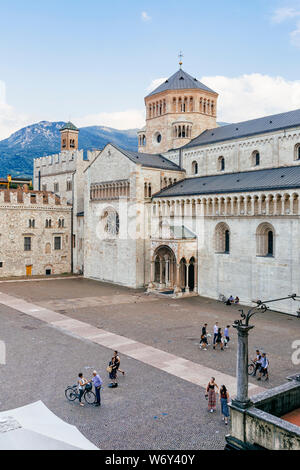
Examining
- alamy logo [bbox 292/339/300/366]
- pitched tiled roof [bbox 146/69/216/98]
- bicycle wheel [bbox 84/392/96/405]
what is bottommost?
bicycle wheel [bbox 84/392/96/405]

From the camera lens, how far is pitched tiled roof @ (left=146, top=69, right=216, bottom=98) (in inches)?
2219

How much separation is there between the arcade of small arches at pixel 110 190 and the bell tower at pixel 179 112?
34.6 ft

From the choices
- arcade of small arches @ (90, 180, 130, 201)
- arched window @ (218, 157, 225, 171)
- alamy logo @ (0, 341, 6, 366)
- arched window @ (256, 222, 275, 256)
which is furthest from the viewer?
arcade of small arches @ (90, 180, 130, 201)

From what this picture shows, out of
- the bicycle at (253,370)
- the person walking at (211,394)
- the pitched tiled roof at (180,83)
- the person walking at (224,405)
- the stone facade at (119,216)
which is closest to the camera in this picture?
the person walking at (224,405)

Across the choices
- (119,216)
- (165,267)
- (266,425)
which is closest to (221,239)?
(165,267)

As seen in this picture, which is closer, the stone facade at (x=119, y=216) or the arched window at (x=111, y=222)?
the stone facade at (x=119, y=216)

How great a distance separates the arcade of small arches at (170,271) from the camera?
43281 millimetres

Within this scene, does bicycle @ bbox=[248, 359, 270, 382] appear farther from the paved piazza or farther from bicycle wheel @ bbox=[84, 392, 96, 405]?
bicycle wheel @ bbox=[84, 392, 96, 405]

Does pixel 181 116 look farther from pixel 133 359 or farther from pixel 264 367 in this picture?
pixel 264 367

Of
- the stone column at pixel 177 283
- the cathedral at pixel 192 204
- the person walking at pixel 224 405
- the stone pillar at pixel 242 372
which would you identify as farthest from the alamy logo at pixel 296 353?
the stone column at pixel 177 283

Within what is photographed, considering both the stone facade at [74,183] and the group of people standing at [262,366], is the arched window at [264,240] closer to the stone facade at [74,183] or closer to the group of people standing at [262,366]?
the group of people standing at [262,366]

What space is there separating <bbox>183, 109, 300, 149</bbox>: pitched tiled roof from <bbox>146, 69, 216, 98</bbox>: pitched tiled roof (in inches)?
285

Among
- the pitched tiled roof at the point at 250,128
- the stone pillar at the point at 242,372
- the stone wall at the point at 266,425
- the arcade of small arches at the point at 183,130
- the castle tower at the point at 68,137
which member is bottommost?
the stone wall at the point at 266,425

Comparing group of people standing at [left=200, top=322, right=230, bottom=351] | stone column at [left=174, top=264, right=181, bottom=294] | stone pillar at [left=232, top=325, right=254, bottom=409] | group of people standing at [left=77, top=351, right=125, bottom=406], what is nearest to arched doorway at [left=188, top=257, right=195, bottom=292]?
stone column at [left=174, top=264, right=181, bottom=294]
